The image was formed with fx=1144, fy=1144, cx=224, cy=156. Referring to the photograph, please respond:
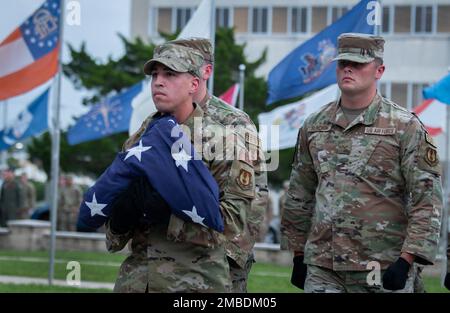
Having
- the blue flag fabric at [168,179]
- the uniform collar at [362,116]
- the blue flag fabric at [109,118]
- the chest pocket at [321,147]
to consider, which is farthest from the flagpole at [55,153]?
the blue flag fabric at [168,179]

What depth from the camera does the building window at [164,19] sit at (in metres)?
52.7

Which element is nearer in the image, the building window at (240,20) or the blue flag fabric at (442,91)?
the blue flag fabric at (442,91)

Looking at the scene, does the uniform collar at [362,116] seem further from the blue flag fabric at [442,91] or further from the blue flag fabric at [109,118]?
the blue flag fabric at [109,118]

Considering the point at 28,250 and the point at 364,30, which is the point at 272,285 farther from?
the point at 28,250

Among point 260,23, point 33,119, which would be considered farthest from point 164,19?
point 33,119

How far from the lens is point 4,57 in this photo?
54.5 ft

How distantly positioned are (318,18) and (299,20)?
3.06ft

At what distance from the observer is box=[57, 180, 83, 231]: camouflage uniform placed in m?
27.4

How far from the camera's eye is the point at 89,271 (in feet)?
56.0

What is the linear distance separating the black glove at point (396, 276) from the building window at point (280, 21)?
46.0 meters

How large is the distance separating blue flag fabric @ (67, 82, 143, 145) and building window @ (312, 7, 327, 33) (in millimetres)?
31568

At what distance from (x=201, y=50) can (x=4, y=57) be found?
10.3 m

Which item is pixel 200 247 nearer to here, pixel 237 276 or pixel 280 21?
pixel 237 276
